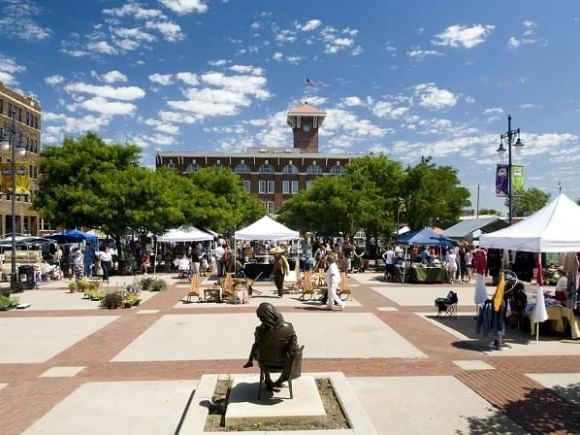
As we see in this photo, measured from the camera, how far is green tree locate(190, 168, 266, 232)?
135 feet

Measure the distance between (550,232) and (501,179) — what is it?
12.2 meters

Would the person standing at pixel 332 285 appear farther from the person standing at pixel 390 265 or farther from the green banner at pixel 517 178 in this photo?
the green banner at pixel 517 178

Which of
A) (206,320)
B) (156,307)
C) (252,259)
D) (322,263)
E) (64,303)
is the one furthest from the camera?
(252,259)

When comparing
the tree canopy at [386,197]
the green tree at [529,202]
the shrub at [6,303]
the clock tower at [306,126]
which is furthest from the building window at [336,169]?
the shrub at [6,303]

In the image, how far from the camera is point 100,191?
96.1 feet

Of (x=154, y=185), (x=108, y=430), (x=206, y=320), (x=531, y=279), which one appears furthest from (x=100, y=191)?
(x=108, y=430)

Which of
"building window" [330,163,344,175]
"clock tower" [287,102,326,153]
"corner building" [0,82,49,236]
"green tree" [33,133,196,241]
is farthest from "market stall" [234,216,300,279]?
"clock tower" [287,102,326,153]

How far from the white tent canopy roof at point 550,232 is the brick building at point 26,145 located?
49.5m

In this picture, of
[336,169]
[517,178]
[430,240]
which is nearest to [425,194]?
[430,240]

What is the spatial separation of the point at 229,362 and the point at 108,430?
3.47 meters

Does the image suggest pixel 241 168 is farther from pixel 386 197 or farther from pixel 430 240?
pixel 430 240

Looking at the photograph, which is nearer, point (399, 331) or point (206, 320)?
point (399, 331)

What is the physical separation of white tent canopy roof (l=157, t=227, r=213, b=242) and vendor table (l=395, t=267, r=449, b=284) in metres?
12.9

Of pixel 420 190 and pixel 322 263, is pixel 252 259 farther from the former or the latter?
pixel 420 190
